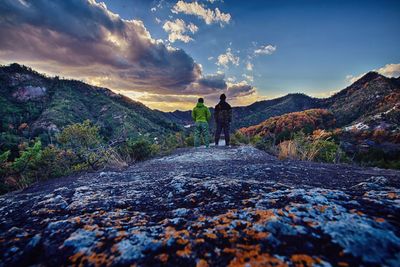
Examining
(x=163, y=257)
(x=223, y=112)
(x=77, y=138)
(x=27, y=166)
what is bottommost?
(x=27, y=166)

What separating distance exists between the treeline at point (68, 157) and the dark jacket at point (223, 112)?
435 centimetres

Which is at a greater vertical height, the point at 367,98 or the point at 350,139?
the point at 367,98

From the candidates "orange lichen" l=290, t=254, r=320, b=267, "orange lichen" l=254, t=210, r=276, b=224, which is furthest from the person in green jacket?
"orange lichen" l=290, t=254, r=320, b=267

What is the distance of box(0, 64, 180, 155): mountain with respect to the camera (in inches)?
2292

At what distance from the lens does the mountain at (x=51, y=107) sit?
58.2 m

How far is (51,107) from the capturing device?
70562mm

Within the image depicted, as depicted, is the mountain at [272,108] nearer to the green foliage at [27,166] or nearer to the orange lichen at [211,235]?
the green foliage at [27,166]

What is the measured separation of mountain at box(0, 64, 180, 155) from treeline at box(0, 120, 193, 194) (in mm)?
46719

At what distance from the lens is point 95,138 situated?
24.5 feet

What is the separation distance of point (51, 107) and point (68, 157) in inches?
3158

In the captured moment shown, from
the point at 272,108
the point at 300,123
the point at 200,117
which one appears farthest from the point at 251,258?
the point at 272,108

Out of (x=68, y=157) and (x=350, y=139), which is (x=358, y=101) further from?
(x=68, y=157)

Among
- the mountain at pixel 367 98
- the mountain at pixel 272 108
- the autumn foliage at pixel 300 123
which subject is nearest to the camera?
the autumn foliage at pixel 300 123

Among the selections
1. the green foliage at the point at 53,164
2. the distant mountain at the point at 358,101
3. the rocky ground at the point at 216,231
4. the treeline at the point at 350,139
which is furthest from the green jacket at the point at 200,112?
the distant mountain at the point at 358,101
